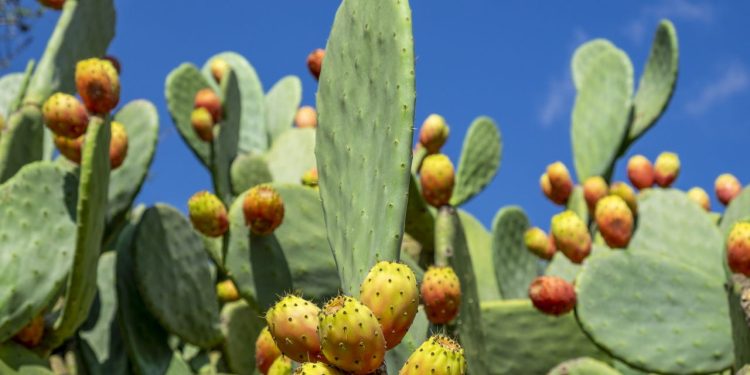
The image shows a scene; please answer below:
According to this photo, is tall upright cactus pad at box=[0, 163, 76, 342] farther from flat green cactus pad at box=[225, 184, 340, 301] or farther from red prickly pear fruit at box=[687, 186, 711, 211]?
red prickly pear fruit at box=[687, 186, 711, 211]

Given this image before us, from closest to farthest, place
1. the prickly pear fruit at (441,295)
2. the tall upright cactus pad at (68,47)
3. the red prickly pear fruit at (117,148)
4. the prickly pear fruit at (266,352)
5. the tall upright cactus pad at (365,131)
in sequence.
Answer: the tall upright cactus pad at (365,131)
the prickly pear fruit at (266,352)
the prickly pear fruit at (441,295)
the red prickly pear fruit at (117,148)
the tall upright cactus pad at (68,47)

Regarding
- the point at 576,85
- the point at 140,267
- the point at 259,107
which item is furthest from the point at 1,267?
the point at 576,85

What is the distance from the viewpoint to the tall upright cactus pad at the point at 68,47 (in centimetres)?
315

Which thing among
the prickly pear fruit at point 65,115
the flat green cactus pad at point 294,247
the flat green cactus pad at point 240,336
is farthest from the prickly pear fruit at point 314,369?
the flat green cactus pad at point 240,336

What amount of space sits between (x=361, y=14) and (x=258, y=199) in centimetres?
108

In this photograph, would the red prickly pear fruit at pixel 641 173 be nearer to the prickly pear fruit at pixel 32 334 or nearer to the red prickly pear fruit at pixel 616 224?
the red prickly pear fruit at pixel 616 224

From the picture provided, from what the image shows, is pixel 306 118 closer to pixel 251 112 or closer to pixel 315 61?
pixel 251 112

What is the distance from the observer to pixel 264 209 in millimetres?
2680

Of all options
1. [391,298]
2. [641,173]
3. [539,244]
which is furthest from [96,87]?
[641,173]

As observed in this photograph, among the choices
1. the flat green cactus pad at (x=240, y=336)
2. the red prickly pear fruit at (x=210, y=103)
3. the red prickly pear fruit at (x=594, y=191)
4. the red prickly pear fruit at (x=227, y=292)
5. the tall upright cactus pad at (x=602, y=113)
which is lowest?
the flat green cactus pad at (x=240, y=336)

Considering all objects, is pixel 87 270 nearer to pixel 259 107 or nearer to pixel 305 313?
pixel 305 313

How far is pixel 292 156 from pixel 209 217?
4.15 feet

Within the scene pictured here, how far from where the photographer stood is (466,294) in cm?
278

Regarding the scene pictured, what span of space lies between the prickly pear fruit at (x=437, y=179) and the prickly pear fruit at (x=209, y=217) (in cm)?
54
